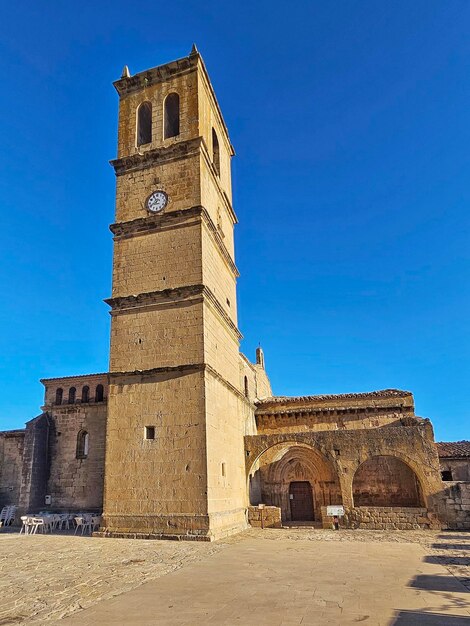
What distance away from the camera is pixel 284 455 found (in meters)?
22.5

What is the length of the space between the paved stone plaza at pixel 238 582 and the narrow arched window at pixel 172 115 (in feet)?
48.2

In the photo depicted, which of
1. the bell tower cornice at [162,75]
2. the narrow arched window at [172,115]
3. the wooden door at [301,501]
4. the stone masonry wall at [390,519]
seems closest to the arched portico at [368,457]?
the stone masonry wall at [390,519]

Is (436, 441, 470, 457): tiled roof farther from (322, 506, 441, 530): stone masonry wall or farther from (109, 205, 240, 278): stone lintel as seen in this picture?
(109, 205, 240, 278): stone lintel

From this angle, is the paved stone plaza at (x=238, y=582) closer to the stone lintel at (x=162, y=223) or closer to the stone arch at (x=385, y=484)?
the stone arch at (x=385, y=484)

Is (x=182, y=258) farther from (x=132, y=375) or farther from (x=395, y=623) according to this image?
(x=395, y=623)

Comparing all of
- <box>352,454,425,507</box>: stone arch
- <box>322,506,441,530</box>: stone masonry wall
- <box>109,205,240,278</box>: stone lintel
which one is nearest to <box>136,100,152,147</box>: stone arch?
Answer: <box>109,205,240,278</box>: stone lintel

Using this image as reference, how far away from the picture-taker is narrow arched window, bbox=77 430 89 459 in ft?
62.7

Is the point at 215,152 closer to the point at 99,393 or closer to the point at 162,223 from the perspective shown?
the point at 162,223

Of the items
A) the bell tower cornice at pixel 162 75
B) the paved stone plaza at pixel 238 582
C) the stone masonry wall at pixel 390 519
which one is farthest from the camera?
the bell tower cornice at pixel 162 75

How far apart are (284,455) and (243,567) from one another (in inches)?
555

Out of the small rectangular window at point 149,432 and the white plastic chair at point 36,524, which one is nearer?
the small rectangular window at point 149,432

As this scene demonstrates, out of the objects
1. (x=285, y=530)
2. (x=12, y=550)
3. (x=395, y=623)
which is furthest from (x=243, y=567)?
(x=285, y=530)

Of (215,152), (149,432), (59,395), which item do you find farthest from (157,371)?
(215,152)

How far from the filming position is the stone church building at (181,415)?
46.1 ft
